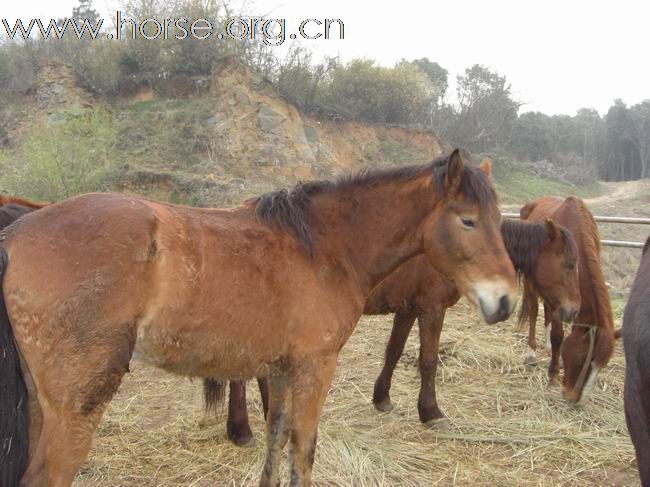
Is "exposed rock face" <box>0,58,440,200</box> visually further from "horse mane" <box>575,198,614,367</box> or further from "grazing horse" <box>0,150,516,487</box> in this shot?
"grazing horse" <box>0,150,516,487</box>

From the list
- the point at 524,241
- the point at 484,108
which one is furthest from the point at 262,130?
the point at 484,108

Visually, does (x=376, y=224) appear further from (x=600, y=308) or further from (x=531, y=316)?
(x=531, y=316)

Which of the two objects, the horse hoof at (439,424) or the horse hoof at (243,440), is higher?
the horse hoof at (243,440)

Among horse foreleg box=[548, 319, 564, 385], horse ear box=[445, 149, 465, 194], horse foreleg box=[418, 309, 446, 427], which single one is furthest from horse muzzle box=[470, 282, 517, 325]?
horse foreleg box=[548, 319, 564, 385]

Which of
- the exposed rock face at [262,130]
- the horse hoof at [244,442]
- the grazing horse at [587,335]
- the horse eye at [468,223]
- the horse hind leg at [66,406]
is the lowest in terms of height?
the horse hoof at [244,442]

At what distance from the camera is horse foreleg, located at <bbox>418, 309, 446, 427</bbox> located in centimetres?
414

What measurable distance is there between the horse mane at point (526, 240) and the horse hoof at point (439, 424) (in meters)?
1.61

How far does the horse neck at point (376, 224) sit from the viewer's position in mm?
2838

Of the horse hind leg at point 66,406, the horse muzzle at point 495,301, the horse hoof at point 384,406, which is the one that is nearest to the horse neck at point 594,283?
the horse hoof at point 384,406

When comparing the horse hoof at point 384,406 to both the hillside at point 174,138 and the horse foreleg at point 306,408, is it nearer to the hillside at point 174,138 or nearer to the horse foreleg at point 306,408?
the horse foreleg at point 306,408

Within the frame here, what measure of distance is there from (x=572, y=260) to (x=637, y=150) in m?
50.5

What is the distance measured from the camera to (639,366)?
6.27ft

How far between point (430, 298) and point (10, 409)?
9.74 feet

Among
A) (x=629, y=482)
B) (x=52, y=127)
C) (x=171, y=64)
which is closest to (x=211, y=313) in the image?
(x=629, y=482)
